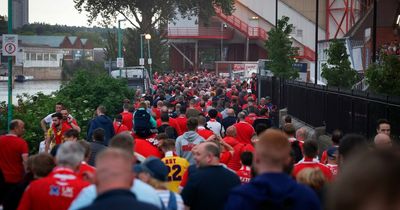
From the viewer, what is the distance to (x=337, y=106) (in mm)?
21375

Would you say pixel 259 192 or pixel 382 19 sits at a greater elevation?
pixel 382 19

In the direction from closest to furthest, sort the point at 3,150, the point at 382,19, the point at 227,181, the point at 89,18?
1. the point at 227,181
2. the point at 3,150
3. the point at 382,19
4. the point at 89,18

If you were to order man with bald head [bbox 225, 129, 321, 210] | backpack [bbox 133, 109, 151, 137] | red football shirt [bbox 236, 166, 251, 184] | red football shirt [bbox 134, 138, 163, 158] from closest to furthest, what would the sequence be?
man with bald head [bbox 225, 129, 321, 210]
red football shirt [bbox 236, 166, 251, 184]
red football shirt [bbox 134, 138, 163, 158]
backpack [bbox 133, 109, 151, 137]

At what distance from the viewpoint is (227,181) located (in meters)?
6.98

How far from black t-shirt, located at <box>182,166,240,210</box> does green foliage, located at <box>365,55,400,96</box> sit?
10.3 metres

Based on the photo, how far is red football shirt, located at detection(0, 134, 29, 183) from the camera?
10828 millimetres

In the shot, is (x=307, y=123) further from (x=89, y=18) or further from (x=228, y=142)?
(x=89, y=18)

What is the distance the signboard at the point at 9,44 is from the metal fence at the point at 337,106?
27.1 ft

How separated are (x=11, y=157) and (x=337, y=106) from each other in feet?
40.4

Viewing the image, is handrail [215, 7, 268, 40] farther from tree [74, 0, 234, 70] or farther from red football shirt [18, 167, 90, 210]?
red football shirt [18, 167, 90, 210]

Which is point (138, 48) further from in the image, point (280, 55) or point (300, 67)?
point (300, 67)

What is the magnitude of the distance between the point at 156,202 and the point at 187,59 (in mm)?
81285

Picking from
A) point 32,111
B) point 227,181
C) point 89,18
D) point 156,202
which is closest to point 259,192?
point 156,202

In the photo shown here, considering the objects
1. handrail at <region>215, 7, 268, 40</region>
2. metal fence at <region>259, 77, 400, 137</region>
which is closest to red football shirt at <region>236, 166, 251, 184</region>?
metal fence at <region>259, 77, 400, 137</region>
